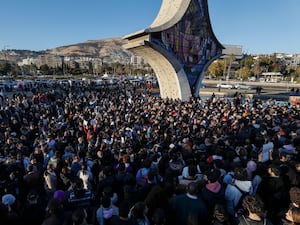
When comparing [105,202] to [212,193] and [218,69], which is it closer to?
[212,193]

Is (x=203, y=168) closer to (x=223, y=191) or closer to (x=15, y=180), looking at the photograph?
(x=223, y=191)

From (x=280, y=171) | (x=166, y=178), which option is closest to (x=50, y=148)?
(x=166, y=178)

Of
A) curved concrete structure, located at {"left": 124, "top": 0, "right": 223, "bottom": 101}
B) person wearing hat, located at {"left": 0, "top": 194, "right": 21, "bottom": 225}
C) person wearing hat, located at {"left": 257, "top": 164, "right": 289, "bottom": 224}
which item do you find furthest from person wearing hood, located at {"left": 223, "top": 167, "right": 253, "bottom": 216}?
curved concrete structure, located at {"left": 124, "top": 0, "right": 223, "bottom": 101}

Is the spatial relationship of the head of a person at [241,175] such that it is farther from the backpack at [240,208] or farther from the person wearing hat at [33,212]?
the person wearing hat at [33,212]

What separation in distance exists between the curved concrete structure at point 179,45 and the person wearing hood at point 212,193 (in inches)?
669

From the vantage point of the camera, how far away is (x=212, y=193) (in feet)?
12.8

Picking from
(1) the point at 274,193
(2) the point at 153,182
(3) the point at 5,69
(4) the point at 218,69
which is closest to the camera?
(1) the point at 274,193

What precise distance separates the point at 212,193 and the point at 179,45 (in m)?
19.7

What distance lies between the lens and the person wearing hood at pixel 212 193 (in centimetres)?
378

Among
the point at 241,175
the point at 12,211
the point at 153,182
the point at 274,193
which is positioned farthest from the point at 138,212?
the point at 274,193

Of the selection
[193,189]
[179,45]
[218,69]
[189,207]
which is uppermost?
[218,69]

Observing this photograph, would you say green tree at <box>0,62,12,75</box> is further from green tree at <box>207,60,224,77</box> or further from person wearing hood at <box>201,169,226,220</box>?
person wearing hood at <box>201,169,226,220</box>

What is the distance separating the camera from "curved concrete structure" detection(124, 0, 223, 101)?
20.6m

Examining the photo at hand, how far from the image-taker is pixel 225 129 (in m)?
10.0
